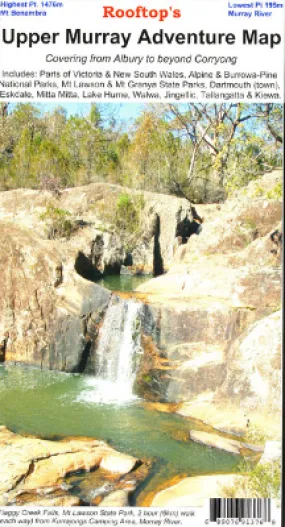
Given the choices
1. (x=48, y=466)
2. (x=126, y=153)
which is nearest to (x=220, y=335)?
(x=48, y=466)

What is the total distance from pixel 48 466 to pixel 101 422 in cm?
220

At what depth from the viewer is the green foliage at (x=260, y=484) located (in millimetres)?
6195

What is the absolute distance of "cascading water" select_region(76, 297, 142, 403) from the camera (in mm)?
13148

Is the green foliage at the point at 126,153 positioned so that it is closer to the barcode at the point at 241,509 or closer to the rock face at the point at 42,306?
the rock face at the point at 42,306

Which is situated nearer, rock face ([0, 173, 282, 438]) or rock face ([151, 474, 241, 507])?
rock face ([151, 474, 241, 507])

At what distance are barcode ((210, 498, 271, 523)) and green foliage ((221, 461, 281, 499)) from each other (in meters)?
0.40

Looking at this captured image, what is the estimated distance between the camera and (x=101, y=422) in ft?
36.3

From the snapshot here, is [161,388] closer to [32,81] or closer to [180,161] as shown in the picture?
[32,81]

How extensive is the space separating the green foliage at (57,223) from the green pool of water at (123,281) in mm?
2488

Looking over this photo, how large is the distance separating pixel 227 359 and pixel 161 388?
5.62ft

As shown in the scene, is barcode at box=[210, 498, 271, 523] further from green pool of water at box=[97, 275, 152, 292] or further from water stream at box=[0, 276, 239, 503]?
green pool of water at box=[97, 275, 152, 292]

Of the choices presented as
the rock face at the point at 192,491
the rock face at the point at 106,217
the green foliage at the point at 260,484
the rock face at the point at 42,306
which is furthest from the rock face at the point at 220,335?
the rock face at the point at 106,217

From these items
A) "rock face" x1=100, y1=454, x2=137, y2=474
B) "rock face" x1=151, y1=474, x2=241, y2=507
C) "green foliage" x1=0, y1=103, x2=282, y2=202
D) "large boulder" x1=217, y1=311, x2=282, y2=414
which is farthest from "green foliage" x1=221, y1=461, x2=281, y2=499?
"green foliage" x1=0, y1=103, x2=282, y2=202

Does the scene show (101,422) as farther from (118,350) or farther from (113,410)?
(118,350)
